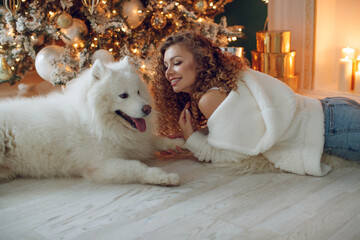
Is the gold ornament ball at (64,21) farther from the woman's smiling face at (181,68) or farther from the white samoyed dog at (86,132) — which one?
the woman's smiling face at (181,68)

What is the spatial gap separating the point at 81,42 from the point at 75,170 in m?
1.57

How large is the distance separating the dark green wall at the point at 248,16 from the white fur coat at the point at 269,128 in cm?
246

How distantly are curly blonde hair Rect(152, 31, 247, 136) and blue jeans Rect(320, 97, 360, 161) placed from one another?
574 millimetres

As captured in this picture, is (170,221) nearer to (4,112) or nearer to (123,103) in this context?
(123,103)

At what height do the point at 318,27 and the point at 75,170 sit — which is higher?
the point at 318,27

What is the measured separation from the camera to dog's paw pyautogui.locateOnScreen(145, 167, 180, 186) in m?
1.88

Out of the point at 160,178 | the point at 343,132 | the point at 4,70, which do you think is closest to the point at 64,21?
the point at 4,70

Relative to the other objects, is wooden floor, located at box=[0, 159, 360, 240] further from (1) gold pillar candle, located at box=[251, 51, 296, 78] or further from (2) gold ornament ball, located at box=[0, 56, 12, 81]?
(1) gold pillar candle, located at box=[251, 51, 296, 78]

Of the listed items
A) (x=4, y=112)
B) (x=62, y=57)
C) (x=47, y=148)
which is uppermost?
(x=62, y=57)

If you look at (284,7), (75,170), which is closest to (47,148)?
(75,170)

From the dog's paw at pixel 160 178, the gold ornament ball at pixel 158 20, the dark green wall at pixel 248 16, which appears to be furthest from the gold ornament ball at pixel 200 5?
the dog's paw at pixel 160 178

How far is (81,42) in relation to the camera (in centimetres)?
324

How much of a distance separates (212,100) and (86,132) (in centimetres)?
73

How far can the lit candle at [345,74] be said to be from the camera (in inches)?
147
